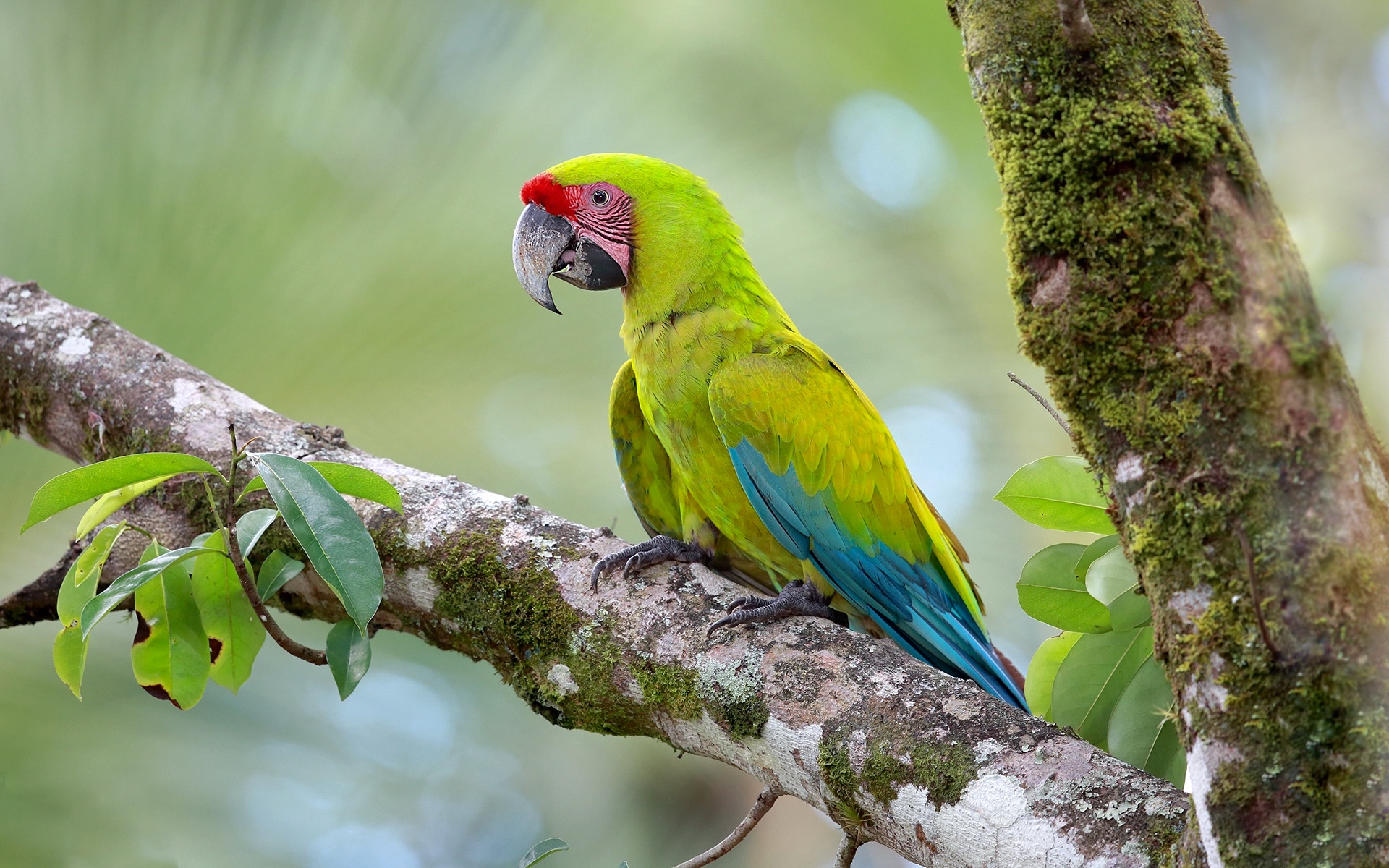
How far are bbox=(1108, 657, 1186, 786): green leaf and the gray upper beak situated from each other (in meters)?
1.49

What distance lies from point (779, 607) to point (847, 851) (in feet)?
1.27

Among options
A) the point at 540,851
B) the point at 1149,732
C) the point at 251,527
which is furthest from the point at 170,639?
the point at 1149,732

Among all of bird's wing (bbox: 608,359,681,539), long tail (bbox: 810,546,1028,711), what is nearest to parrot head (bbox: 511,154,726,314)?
bird's wing (bbox: 608,359,681,539)

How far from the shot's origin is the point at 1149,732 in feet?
4.10

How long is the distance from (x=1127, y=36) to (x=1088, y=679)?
33.7 inches

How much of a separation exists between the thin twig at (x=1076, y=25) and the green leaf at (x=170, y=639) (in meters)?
1.26

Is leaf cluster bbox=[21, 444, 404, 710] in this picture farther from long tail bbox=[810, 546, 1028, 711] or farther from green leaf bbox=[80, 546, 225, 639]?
long tail bbox=[810, 546, 1028, 711]

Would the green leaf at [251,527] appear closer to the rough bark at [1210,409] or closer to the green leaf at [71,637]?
the green leaf at [71,637]

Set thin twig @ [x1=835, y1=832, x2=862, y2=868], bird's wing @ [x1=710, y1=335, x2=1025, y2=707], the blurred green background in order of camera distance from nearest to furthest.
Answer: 1. thin twig @ [x1=835, y1=832, x2=862, y2=868]
2. bird's wing @ [x1=710, y1=335, x2=1025, y2=707]
3. the blurred green background

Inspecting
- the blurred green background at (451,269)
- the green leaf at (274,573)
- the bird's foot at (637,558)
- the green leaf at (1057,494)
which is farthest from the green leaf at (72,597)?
the blurred green background at (451,269)

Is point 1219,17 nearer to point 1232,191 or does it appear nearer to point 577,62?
point 577,62

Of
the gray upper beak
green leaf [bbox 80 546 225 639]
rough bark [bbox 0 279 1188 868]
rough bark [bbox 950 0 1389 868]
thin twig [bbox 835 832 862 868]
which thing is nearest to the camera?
rough bark [bbox 950 0 1389 868]

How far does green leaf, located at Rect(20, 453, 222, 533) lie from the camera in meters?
1.18

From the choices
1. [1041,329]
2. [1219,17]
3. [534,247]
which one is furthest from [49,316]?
[1219,17]
